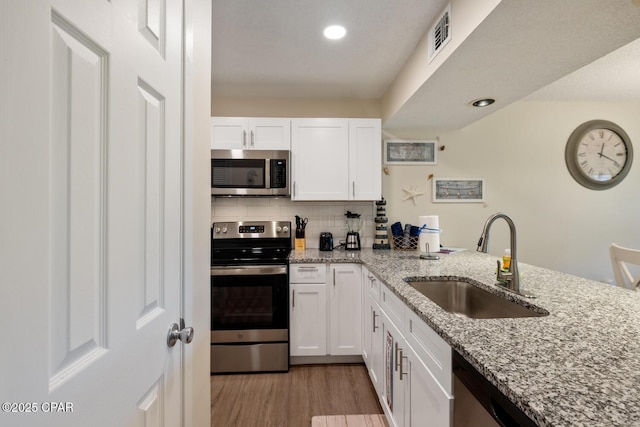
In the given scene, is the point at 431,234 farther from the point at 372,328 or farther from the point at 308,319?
the point at 308,319

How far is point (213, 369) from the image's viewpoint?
2.33m

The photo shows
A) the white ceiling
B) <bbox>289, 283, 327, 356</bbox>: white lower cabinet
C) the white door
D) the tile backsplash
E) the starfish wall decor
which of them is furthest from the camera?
the starfish wall decor

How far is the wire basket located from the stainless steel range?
1178 mm

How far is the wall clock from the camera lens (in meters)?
3.11

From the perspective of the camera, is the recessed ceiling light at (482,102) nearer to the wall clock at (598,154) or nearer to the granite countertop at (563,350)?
the granite countertop at (563,350)

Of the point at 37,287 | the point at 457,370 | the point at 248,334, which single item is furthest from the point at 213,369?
the point at 37,287

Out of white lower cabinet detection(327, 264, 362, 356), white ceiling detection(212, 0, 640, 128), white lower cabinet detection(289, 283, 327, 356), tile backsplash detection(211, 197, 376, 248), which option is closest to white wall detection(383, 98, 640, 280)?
white ceiling detection(212, 0, 640, 128)

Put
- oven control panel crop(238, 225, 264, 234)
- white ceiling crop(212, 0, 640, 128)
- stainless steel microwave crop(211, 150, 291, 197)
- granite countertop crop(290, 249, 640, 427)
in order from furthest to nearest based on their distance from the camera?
1. oven control panel crop(238, 225, 264, 234)
2. stainless steel microwave crop(211, 150, 291, 197)
3. white ceiling crop(212, 0, 640, 128)
4. granite countertop crop(290, 249, 640, 427)

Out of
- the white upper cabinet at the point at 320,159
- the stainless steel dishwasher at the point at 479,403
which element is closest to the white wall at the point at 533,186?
the white upper cabinet at the point at 320,159

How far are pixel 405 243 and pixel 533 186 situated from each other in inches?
61.8

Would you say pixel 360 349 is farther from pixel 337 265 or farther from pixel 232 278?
pixel 232 278

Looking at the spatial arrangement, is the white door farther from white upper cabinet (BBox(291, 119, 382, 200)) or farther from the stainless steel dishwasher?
white upper cabinet (BBox(291, 119, 382, 200))

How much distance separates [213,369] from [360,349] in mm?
1203

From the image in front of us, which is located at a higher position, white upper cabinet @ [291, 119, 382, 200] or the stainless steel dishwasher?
white upper cabinet @ [291, 119, 382, 200]
